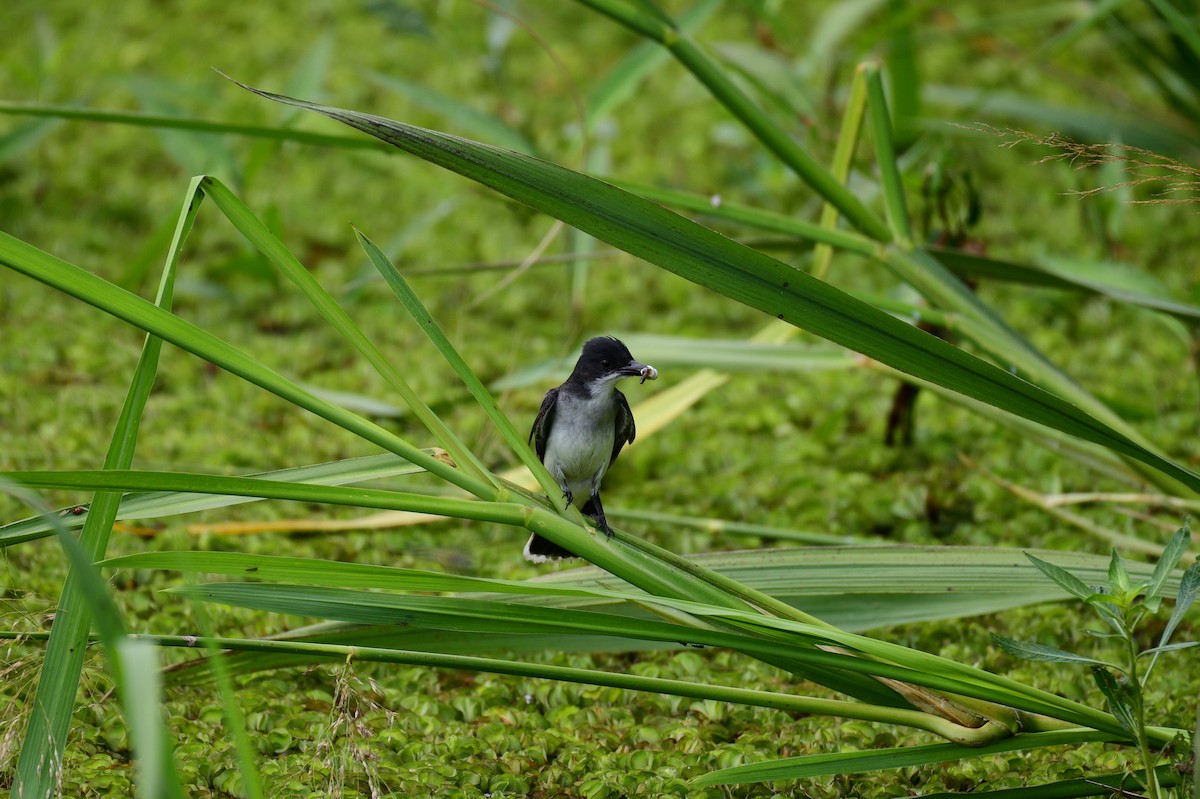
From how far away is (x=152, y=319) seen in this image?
1.69m

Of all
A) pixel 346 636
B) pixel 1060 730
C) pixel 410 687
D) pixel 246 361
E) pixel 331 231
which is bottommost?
pixel 1060 730

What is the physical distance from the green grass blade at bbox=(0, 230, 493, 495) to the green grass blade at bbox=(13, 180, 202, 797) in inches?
1.5

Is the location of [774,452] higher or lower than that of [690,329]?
lower

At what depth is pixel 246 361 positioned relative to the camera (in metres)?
1.74

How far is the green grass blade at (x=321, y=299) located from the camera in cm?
186

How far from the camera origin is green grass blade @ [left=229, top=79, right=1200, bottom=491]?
1.76m

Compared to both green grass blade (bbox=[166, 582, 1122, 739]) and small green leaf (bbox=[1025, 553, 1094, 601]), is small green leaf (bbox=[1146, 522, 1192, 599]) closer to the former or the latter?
small green leaf (bbox=[1025, 553, 1094, 601])

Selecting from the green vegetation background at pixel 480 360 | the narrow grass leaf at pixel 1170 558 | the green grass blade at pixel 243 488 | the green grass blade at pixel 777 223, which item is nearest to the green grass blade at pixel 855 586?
the green vegetation background at pixel 480 360

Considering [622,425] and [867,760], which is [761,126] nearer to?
[622,425]

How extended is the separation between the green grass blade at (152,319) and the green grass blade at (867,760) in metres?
0.87

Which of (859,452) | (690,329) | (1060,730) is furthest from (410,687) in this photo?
(690,329)

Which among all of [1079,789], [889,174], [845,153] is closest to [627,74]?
[845,153]

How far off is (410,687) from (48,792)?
1121mm

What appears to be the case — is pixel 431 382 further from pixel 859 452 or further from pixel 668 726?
pixel 668 726
